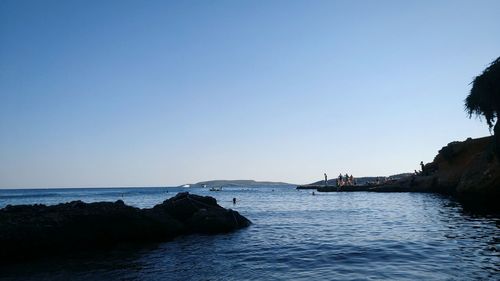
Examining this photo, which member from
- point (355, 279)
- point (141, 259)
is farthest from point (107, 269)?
point (355, 279)

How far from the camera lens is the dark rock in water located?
700 inches

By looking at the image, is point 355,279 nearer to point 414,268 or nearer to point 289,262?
point 414,268

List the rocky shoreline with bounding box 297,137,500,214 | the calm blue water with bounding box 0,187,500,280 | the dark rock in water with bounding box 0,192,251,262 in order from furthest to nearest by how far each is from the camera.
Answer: the rocky shoreline with bounding box 297,137,500,214, the dark rock in water with bounding box 0,192,251,262, the calm blue water with bounding box 0,187,500,280

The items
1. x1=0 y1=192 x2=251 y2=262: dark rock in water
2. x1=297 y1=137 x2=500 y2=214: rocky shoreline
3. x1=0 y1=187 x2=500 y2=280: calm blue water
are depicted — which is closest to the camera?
x1=0 y1=187 x2=500 y2=280: calm blue water

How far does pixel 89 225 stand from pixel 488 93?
4442 cm

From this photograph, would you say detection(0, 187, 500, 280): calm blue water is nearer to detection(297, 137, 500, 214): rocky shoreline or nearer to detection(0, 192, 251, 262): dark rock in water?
detection(0, 192, 251, 262): dark rock in water

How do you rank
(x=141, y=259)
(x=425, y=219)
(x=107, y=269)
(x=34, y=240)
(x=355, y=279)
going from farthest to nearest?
1. (x=425, y=219)
2. (x=34, y=240)
3. (x=141, y=259)
4. (x=107, y=269)
5. (x=355, y=279)

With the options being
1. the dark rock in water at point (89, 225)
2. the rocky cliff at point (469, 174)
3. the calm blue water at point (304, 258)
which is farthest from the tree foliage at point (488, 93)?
the dark rock in water at point (89, 225)

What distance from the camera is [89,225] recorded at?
2061cm

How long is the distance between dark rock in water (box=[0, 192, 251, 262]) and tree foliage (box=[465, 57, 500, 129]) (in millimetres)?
34473

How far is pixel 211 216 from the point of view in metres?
26.6

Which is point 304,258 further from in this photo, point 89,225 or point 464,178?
point 464,178

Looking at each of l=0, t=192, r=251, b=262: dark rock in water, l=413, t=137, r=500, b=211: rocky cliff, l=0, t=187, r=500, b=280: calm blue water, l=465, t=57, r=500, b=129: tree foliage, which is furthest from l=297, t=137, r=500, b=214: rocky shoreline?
l=0, t=192, r=251, b=262: dark rock in water

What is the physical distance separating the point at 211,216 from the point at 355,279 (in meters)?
16.1
